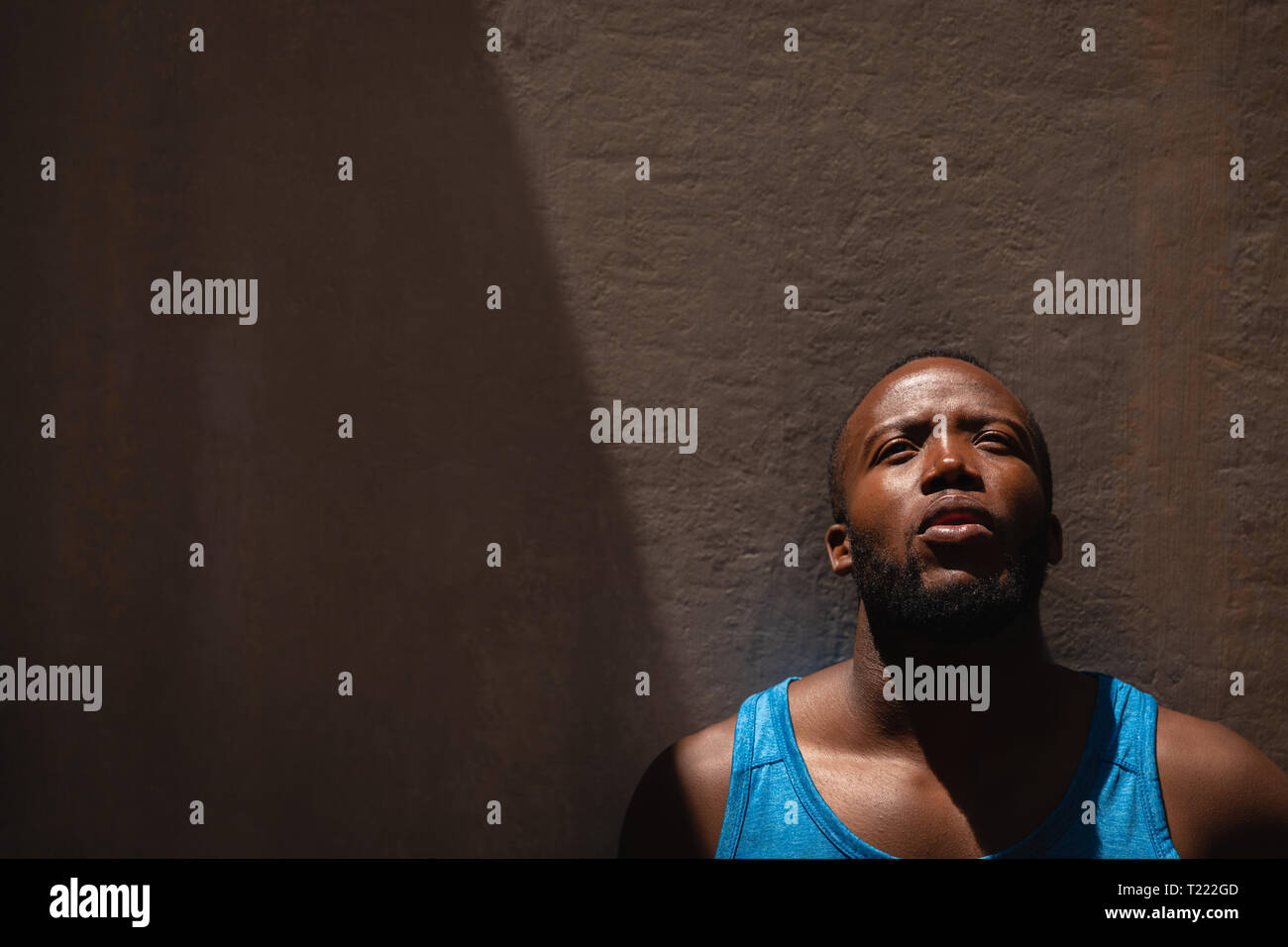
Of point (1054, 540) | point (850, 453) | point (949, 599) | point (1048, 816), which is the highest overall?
point (850, 453)

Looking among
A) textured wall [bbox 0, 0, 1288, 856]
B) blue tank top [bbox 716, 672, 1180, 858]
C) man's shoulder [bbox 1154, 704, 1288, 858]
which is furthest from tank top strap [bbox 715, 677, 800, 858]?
man's shoulder [bbox 1154, 704, 1288, 858]

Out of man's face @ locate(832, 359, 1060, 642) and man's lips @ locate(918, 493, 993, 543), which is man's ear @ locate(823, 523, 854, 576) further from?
man's lips @ locate(918, 493, 993, 543)

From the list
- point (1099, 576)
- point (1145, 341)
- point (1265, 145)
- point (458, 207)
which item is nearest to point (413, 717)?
point (458, 207)

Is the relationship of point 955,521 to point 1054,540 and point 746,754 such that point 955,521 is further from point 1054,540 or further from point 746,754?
point 746,754

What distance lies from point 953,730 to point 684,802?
657mm

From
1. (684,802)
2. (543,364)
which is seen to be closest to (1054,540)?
(684,802)

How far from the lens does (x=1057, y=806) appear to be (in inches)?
85.7

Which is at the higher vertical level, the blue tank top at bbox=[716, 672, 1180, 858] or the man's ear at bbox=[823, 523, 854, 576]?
the man's ear at bbox=[823, 523, 854, 576]

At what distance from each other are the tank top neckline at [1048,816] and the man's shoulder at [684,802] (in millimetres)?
Answer: 156

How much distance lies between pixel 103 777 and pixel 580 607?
1491mm

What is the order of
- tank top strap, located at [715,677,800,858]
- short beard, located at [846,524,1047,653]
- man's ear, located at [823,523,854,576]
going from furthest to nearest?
man's ear, located at [823,523,854,576] < tank top strap, located at [715,677,800,858] < short beard, located at [846,524,1047,653]

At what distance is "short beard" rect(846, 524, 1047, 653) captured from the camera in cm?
212

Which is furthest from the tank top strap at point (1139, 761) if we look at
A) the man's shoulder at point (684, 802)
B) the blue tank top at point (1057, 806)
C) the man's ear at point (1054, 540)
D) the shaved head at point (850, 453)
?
the man's shoulder at point (684, 802)

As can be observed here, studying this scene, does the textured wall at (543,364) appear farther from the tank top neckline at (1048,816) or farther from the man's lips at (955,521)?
the man's lips at (955,521)
